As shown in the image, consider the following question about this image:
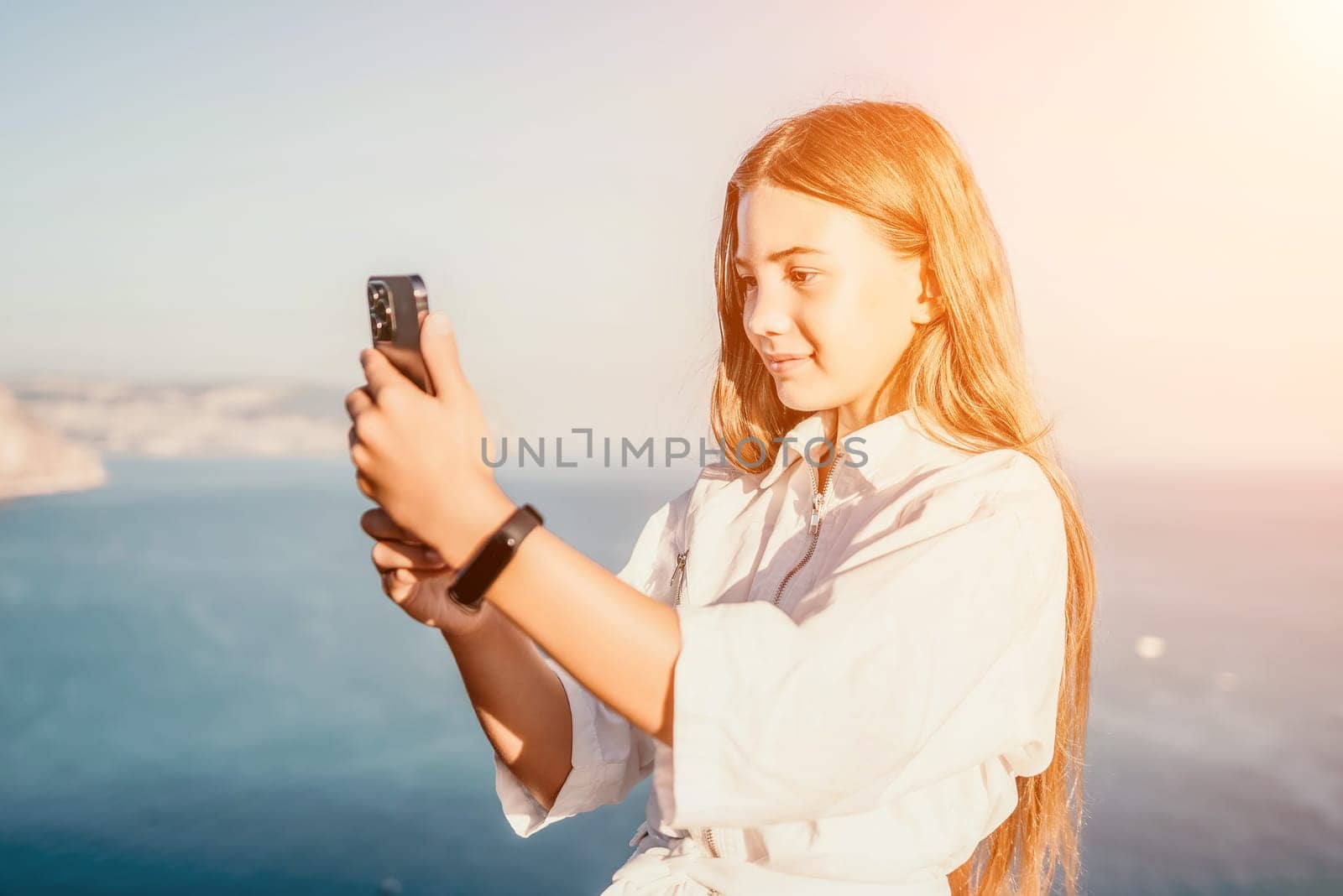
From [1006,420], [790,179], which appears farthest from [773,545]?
[790,179]

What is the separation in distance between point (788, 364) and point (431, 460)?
1.73 feet

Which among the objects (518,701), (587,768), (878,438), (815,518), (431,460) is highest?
(431,460)

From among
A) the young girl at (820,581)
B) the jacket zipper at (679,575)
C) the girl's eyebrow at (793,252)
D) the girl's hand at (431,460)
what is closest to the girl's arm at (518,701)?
the young girl at (820,581)

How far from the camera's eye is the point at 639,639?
0.71 metres

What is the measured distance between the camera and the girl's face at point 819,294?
108cm

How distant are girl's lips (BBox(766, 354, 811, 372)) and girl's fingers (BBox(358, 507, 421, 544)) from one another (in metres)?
0.47

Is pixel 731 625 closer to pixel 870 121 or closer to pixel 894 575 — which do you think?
pixel 894 575

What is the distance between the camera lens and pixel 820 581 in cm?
96

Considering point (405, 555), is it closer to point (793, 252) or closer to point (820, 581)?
point (820, 581)

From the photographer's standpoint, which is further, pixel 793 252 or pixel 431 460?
pixel 793 252

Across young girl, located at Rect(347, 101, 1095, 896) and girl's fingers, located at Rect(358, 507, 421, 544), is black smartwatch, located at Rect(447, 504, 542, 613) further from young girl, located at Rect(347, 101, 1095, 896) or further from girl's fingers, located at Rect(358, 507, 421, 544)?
girl's fingers, located at Rect(358, 507, 421, 544)

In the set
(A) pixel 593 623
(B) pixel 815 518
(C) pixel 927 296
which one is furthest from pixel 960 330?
(A) pixel 593 623

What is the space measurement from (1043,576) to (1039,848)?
1.75 feet

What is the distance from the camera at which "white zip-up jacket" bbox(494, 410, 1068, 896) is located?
72 centimetres
